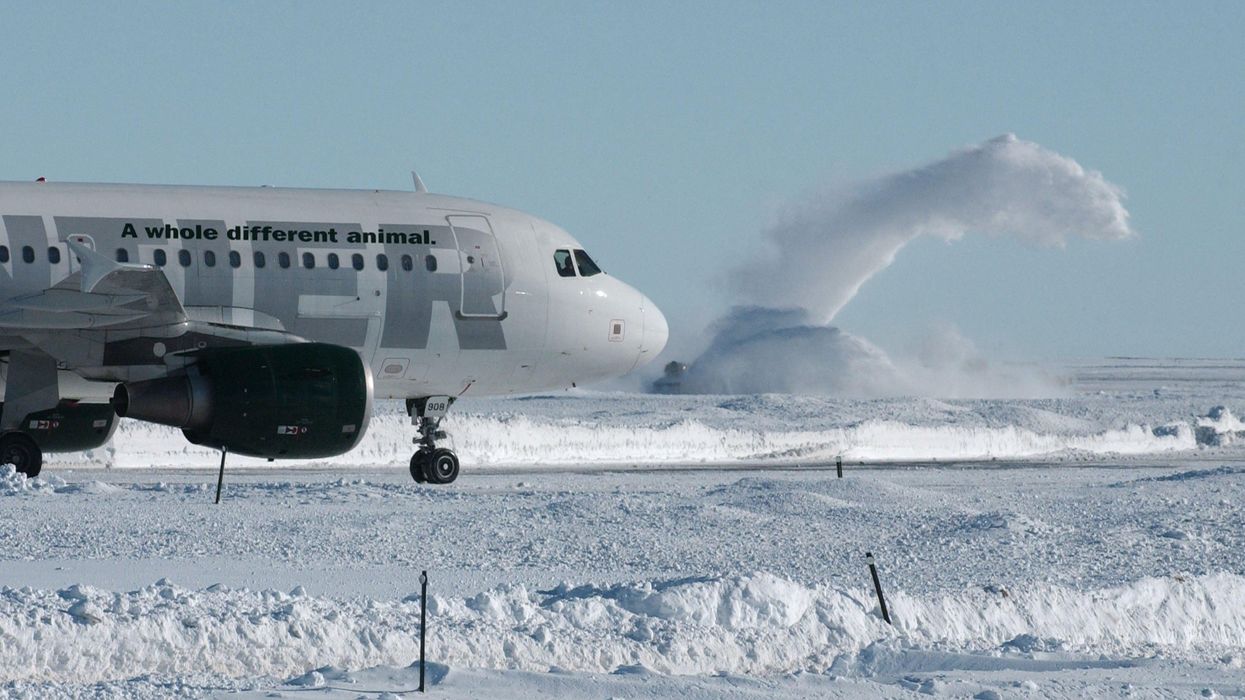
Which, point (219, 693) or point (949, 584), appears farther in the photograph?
point (949, 584)

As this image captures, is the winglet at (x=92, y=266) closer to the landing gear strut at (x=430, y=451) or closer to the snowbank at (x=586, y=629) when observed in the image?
the landing gear strut at (x=430, y=451)

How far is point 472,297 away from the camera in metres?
23.4

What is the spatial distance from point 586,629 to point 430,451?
42.9 feet

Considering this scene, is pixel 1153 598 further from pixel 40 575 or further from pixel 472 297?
pixel 472 297

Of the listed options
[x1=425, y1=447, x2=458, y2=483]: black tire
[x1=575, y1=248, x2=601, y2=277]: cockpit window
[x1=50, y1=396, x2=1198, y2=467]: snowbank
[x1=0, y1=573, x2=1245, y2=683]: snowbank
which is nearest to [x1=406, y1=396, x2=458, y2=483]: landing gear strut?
[x1=425, y1=447, x2=458, y2=483]: black tire

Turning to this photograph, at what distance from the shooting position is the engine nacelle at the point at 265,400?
65.4ft

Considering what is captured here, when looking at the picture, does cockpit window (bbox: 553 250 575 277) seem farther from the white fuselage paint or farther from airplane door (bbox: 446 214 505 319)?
airplane door (bbox: 446 214 505 319)

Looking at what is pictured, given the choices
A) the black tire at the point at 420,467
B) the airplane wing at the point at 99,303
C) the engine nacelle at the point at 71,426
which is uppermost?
the airplane wing at the point at 99,303

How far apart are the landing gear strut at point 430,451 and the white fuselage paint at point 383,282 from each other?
0.95ft

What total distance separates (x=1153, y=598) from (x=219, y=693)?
26.6ft

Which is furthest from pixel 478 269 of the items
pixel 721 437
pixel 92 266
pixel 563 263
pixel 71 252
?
pixel 721 437

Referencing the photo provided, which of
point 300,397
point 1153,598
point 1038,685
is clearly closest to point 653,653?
point 1038,685

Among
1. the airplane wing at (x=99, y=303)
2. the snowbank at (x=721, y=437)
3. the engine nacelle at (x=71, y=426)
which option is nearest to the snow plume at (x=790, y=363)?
the snowbank at (x=721, y=437)

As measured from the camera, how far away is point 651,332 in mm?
25500
